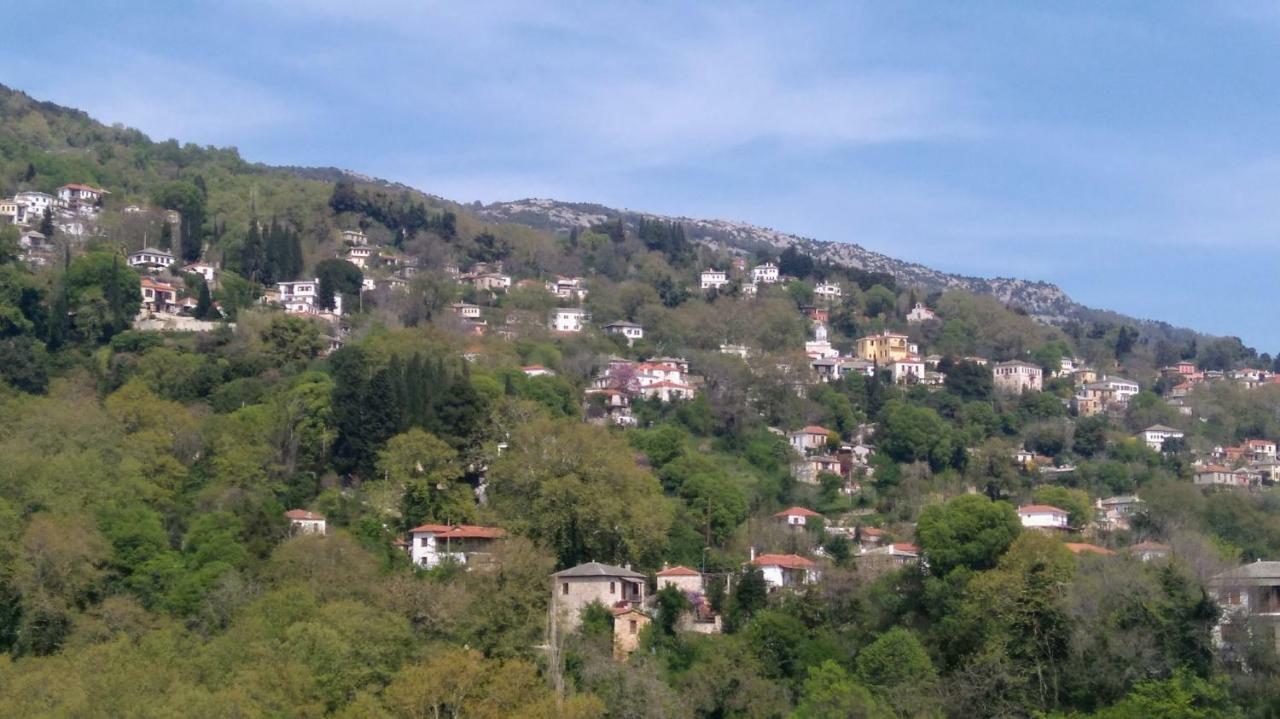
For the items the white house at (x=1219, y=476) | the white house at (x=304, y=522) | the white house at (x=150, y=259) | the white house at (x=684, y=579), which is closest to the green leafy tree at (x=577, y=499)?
the white house at (x=684, y=579)

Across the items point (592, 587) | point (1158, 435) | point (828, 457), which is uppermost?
point (1158, 435)

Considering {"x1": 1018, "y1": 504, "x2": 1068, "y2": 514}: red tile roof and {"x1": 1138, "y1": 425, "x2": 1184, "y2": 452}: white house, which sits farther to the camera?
{"x1": 1138, "y1": 425, "x2": 1184, "y2": 452}: white house

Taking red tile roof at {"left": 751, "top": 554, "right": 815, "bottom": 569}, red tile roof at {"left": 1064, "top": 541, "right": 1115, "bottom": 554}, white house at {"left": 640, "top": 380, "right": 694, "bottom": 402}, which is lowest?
red tile roof at {"left": 751, "top": 554, "right": 815, "bottom": 569}

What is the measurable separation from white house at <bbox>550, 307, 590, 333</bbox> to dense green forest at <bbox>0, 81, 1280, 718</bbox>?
0.77m

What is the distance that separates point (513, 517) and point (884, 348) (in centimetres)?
4693

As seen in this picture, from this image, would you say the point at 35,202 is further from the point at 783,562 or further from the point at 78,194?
the point at 783,562

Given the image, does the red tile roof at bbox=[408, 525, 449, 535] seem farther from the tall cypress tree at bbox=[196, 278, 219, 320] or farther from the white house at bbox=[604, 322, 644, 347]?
the white house at bbox=[604, 322, 644, 347]

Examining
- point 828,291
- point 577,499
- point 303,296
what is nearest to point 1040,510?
point 577,499

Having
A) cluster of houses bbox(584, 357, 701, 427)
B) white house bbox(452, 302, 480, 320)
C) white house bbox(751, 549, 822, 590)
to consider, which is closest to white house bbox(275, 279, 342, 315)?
white house bbox(452, 302, 480, 320)

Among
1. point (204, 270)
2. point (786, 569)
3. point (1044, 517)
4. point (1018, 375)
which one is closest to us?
point (786, 569)

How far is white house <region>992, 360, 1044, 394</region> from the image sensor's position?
80.6 meters

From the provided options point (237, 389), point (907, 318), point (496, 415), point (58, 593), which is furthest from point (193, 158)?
point (58, 593)

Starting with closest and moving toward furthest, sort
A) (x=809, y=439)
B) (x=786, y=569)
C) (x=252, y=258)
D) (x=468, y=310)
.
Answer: (x=786, y=569), (x=809, y=439), (x=252, y=258), (x=468, y=310)

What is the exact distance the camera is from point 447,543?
40.4 m
